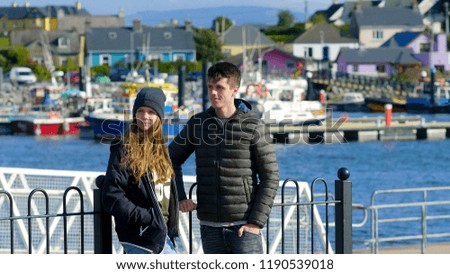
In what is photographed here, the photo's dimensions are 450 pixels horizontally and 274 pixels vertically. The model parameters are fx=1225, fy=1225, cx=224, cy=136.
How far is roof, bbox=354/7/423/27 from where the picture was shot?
129250 mm

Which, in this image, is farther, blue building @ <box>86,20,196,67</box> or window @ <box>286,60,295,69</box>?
window @ <box>286,60,295,69</box>

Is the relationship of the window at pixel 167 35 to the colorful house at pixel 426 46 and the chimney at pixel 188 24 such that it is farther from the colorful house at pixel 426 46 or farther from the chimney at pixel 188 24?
the colorful house at pixel 426 46

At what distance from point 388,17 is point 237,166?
125505mm

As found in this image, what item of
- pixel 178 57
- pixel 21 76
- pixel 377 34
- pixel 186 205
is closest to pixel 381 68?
pixel 377 34

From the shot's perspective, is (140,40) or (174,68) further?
(140,40)

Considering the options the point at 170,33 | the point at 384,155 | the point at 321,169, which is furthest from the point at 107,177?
the point at 170,33

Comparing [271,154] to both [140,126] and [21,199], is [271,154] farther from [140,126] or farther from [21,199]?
[21,199]

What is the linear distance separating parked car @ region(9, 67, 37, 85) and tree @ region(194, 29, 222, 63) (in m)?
19.7

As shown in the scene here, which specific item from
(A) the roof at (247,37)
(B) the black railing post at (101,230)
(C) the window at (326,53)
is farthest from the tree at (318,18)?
(B) the black railing post at (101,230)

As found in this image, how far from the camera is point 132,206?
7266 mm

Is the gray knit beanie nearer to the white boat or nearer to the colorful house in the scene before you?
the white boat

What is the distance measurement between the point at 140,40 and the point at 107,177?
116963mm

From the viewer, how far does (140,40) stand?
123562mm

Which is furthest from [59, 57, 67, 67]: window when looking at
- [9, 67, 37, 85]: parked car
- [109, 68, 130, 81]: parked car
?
[9, 67, 37, 85]: parked car
